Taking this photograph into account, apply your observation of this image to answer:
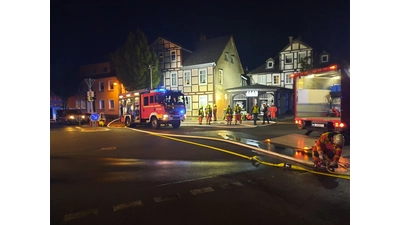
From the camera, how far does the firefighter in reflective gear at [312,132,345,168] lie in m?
6.47

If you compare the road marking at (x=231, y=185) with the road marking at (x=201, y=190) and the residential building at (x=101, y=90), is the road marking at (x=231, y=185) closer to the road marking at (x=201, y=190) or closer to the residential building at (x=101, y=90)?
the road marking at (x=201, y=190)

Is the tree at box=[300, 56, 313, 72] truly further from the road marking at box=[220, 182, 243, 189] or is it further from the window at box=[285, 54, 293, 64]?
the road marking at box=[220, 182, 243, 189]

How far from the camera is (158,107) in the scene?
56.5 feet

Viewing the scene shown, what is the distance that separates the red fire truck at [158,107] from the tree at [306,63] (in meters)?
16.3

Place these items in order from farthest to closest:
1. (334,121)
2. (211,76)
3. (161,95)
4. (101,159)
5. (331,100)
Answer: (211,76), (161,95), (331,100), (334,121), (101,159)

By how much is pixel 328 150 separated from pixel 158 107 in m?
12.2

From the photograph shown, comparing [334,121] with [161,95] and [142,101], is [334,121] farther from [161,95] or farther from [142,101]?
[142,101]

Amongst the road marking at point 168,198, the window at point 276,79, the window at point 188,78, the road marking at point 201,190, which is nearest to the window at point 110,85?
the window at point 188,78

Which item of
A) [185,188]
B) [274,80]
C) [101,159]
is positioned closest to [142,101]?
[101,159]

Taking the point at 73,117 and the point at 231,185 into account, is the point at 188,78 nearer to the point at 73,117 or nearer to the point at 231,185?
the point at 73,117

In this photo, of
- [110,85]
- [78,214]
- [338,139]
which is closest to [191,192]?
[78,214]

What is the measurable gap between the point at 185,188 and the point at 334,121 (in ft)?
25.7

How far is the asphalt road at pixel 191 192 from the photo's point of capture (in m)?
4.14

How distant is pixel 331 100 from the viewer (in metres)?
13.6
